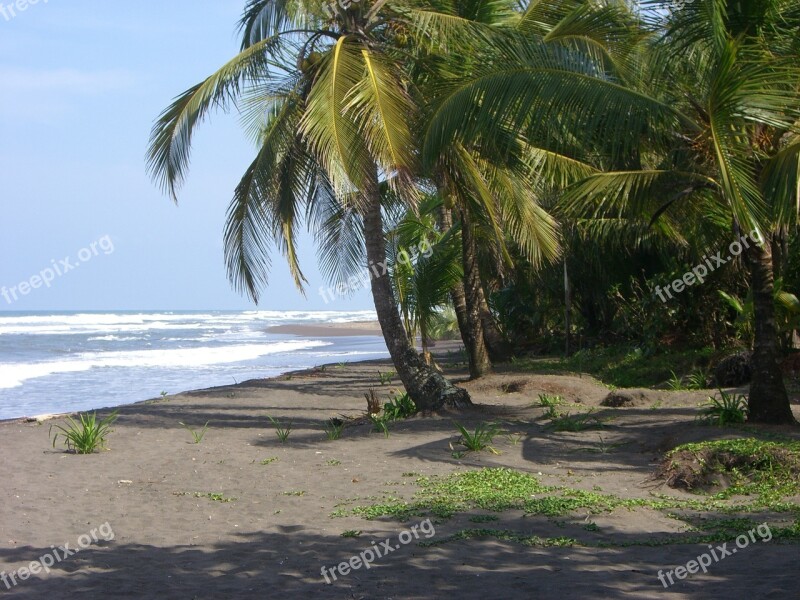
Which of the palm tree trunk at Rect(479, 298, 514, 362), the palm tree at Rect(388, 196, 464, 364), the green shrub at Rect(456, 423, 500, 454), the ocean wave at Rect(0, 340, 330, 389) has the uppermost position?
the palm tree at Rect(388, 196, 464, 364)

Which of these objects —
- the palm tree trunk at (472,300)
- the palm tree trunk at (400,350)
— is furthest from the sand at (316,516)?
the palm tree trunk at (472,300)

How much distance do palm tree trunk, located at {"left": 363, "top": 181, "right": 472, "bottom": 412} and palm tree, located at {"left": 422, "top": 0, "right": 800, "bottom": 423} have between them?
94.1 inches

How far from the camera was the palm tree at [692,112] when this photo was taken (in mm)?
7660

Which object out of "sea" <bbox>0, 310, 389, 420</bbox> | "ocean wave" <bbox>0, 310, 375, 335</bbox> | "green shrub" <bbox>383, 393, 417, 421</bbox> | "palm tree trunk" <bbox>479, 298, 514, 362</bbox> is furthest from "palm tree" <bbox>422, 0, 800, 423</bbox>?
"ocean wave" <bbox>0, 310, 375, 335</bbox>

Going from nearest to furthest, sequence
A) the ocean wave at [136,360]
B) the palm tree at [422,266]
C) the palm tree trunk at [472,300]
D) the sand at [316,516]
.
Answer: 1. the sand at [316,516]
2. the palm tree trunk at [472,300]
3. the palm tree at [422,266]
4. the ocean wave at [136,360]

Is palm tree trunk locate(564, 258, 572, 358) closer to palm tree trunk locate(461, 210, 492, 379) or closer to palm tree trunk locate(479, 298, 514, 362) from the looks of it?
palm tree trunk locate(479, 298, 514, 362)

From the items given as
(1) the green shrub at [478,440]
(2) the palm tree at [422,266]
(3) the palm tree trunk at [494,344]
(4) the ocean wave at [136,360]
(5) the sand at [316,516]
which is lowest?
(4) the ocean wave at [136,360]

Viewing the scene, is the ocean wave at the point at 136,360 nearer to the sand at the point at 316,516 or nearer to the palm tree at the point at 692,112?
the sand at the point at 316,516

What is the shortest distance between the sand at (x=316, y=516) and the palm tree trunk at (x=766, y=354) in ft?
2.74

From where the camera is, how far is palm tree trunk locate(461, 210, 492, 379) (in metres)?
14.9

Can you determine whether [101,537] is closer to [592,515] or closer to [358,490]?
[358,490]

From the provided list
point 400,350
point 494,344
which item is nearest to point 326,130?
point 400,350

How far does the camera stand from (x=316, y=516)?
6695 millimetres

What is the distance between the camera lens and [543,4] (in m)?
13.0
